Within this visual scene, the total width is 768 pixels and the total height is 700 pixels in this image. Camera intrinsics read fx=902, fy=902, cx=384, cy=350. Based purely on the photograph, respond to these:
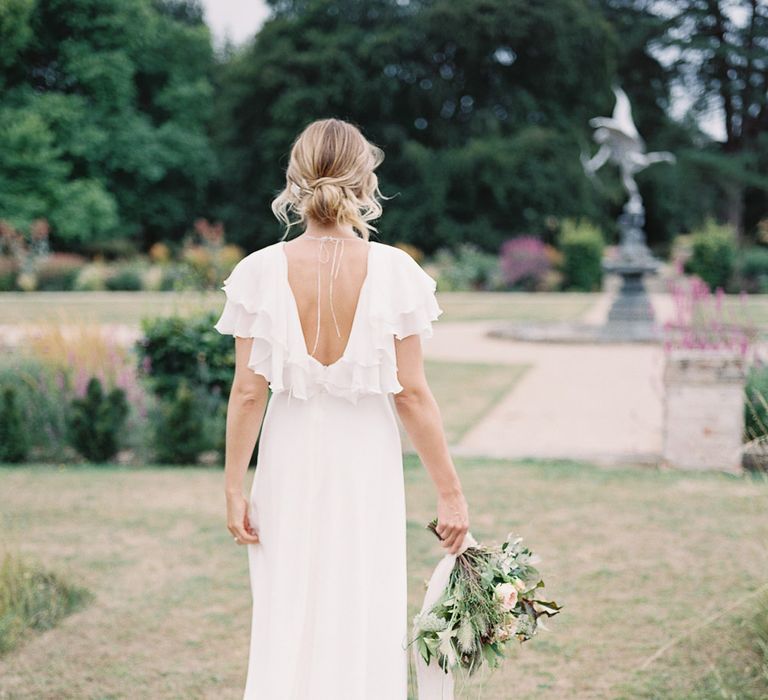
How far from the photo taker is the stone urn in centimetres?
637

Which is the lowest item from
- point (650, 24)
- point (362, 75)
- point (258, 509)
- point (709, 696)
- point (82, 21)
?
point (709, 696)

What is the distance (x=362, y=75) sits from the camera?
3325 cm

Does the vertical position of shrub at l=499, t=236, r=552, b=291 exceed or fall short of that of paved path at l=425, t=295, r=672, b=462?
it exceeds it

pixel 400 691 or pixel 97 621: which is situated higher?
pixel 400 691

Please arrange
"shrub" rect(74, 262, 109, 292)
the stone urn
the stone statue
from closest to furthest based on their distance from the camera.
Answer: the stone urn, the stone statue, "shrub" rect(74, 262, 109, 292)

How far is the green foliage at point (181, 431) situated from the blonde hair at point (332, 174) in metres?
4.53

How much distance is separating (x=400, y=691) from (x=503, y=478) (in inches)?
151

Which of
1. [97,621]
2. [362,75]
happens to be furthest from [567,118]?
[97,621]

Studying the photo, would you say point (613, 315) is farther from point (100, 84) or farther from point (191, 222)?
point (191, 222)

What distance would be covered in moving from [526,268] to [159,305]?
1210 centimetres

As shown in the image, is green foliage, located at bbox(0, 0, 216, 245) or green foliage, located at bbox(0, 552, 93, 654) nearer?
green foliage, located at bbox(0, 552, 93, 654)

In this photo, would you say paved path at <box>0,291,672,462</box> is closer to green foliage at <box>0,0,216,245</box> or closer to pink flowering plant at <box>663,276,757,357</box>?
pink flowering plant at <box>663,276,757,357</box>

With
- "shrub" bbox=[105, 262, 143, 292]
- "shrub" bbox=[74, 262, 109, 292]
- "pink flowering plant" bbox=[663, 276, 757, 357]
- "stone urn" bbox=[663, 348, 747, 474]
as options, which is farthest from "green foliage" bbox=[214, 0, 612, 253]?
"stone urn" bbox=[663, 348, 747, 474]

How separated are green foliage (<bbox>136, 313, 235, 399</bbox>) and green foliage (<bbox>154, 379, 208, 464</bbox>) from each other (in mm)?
158
